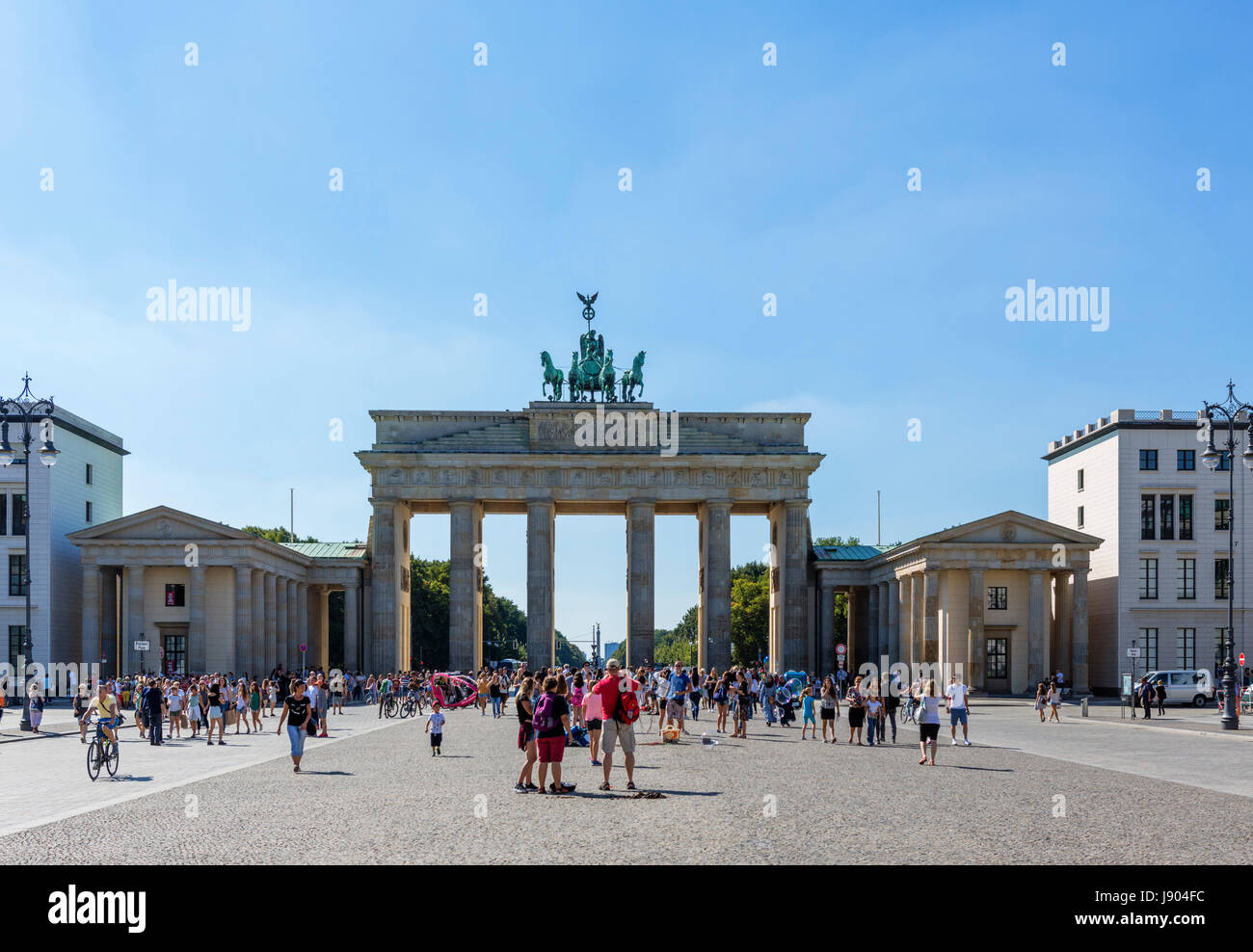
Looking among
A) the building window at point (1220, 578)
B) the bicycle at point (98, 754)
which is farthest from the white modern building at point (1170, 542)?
the bicycle at point (98, 754)

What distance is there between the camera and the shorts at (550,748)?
19812mm

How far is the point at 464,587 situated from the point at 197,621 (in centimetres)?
1746

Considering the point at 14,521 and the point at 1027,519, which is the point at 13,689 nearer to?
the point at 14,521

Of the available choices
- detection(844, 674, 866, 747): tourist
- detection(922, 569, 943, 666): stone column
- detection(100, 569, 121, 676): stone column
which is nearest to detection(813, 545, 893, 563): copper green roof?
detection(922, 569, 943, 666): stone column

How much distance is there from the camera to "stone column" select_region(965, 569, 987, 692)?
6938 cm

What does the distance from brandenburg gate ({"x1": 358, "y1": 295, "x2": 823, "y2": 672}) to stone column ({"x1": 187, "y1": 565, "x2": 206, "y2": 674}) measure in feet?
40.4

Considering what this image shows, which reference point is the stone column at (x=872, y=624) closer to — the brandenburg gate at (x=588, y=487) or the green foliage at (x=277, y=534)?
the brandenburg gate at (x=588, y=487)

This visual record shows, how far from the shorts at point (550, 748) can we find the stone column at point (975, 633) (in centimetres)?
5326

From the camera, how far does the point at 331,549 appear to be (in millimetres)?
91500

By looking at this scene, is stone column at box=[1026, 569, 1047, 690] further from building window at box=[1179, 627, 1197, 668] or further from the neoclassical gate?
the neoclassical gate

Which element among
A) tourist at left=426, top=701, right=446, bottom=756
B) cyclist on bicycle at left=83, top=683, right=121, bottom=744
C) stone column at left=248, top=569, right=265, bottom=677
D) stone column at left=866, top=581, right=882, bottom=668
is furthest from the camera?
stone column at left=866, top=581, right=882, bottom=668

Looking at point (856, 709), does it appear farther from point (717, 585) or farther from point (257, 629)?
point (717, 585)

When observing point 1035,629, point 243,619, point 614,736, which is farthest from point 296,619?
point 614,736
